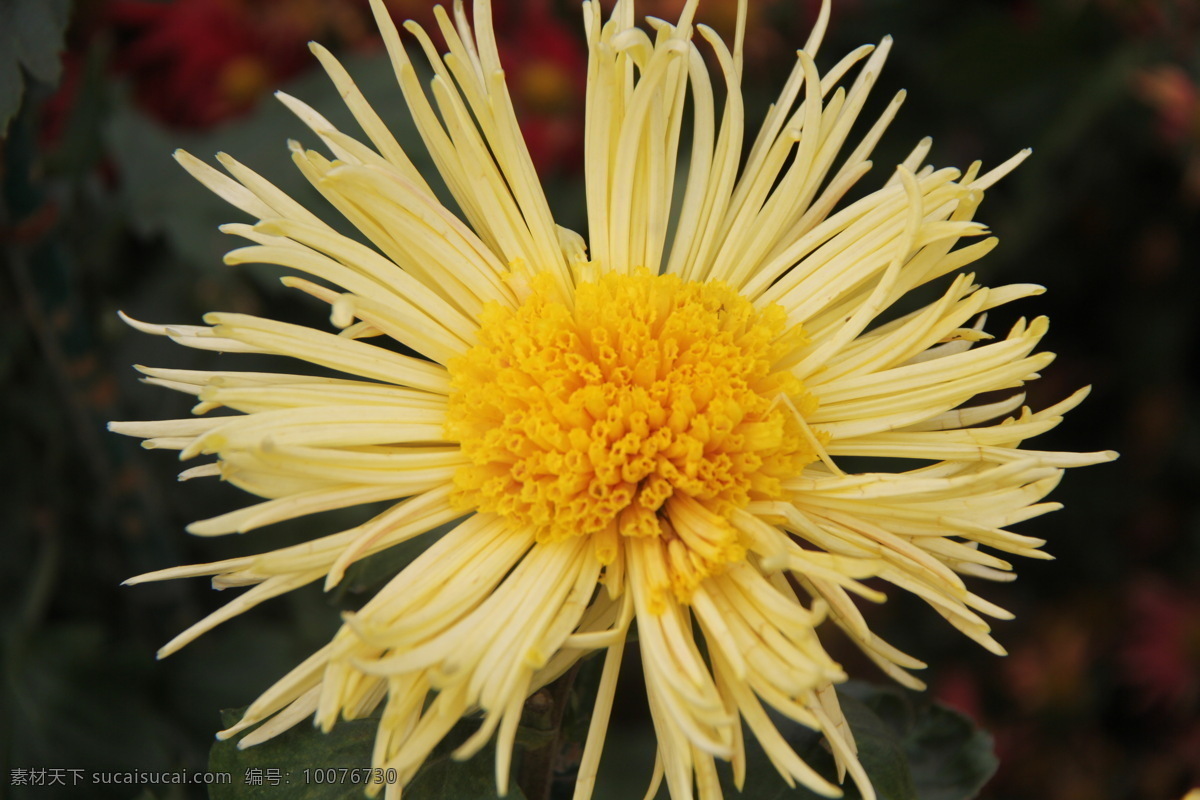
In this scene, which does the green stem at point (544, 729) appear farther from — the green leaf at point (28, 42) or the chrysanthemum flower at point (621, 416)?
the green leaf at point (28, 42)

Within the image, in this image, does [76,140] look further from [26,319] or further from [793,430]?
[793,430]

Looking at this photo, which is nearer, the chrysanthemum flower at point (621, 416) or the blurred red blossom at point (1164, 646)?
the chrysanthemum flower at point (621, 416)

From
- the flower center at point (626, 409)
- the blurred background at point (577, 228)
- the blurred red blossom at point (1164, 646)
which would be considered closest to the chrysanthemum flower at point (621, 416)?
the flower center at point (626, 409)

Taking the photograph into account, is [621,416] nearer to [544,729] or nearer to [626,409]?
[626,409]

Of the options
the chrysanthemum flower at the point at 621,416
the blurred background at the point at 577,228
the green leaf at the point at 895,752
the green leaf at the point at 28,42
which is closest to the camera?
the chrysanthemum flower at the point at 621,416

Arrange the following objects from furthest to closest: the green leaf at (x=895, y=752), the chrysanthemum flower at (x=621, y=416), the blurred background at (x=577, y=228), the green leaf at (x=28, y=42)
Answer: the blurred background at (x=577, y=228) < the green leaf at (x=28, y=42) < the green leaf at (x=895, y=752) < the chrysanthemum flower at (x=621, y=416)

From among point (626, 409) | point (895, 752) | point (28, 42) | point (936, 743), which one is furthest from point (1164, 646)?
point (28, 42)

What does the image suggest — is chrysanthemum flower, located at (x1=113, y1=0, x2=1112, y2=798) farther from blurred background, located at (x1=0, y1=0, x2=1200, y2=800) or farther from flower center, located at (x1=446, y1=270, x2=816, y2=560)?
blurred background, located at (x1=0, y1=0, x2=1200, y2=800)
